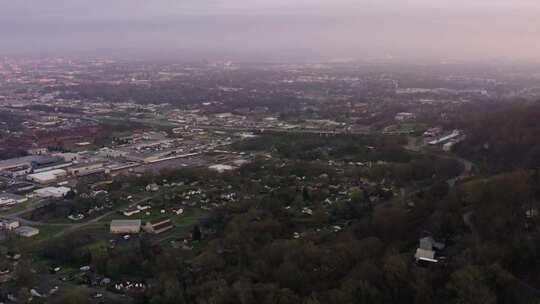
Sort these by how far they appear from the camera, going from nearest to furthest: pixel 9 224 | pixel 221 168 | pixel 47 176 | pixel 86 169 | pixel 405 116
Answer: pixel 9 224
pixel 47 176
pixel 221 168
pixel 86 169
pixel 405 116

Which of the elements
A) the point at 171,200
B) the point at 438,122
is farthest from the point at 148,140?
the point at 438,122

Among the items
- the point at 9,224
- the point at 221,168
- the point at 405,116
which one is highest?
the point at 405,116

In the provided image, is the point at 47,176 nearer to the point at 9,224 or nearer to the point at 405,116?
the point at 9,224

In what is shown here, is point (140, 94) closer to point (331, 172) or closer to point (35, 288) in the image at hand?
point (331, 172)

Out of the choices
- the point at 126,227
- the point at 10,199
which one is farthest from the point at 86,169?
the point at 126,227

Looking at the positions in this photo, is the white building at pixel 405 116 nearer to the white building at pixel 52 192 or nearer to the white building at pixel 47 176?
the white building at pixel 47 176

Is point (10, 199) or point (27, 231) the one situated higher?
point (27, 231)

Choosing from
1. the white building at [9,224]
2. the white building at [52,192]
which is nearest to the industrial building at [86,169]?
the white building at [52,192]

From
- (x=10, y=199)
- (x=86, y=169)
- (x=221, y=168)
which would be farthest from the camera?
(x=86, y=169)
